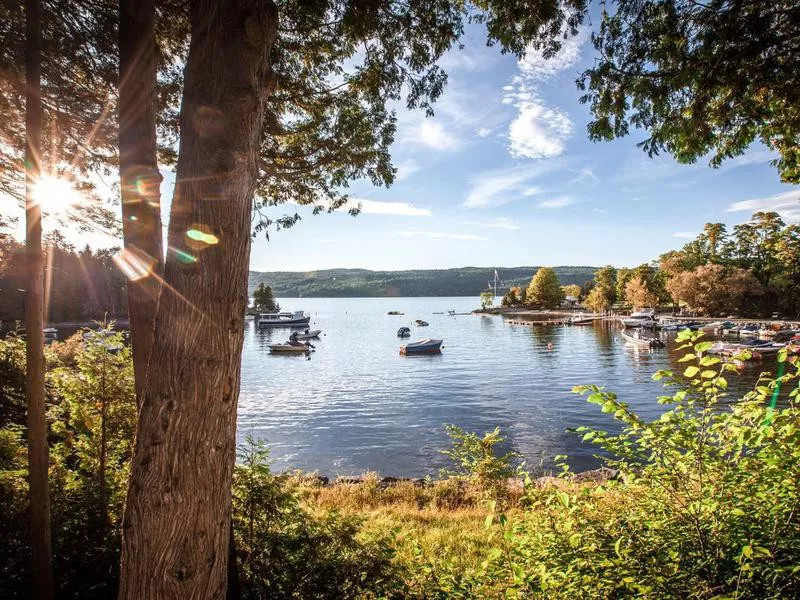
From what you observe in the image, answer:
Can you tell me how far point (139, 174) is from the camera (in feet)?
12.1

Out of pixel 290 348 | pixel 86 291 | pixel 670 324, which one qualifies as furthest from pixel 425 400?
pixel 86 291

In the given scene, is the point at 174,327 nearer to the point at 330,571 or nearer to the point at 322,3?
the point at 330,571

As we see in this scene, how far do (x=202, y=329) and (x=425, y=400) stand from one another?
90.3 ft

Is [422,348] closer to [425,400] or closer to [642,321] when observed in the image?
[425,400]

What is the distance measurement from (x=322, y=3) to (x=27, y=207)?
12.4 ft

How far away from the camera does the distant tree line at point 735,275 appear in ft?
206

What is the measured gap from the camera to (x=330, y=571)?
11.9ft

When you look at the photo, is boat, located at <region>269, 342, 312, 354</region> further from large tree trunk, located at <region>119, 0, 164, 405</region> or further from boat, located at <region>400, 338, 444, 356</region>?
large tree trunk, located at <region>119, 0, 164, 405</region>

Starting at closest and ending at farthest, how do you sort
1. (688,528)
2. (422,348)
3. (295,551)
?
(688,528), (295,551), (422,348)

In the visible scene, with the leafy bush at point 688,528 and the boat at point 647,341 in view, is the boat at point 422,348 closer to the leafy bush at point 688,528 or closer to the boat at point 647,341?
the boat at point 647,341

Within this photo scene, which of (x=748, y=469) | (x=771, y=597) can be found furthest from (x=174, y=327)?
(x=748, y=469)

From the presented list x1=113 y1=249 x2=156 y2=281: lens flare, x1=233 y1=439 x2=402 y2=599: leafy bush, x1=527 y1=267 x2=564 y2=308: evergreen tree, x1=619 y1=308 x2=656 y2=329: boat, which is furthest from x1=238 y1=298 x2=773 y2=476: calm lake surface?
x1=527 y1=267 x2=564 y2=308: evergreen tree

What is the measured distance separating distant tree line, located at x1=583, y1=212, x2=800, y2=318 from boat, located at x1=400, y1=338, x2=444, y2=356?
51.0 meters

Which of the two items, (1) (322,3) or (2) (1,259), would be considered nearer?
(1) (322,3)
